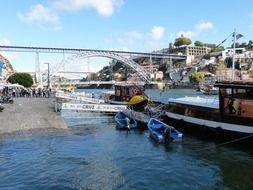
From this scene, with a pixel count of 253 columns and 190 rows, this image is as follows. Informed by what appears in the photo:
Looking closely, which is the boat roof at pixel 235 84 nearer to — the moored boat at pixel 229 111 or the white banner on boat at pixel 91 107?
the moored boat at pixel 229 111

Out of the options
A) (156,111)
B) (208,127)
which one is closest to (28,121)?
(156,111)

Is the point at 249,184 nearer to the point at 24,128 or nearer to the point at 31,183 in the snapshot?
the point at 31,183

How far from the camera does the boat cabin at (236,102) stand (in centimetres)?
2833

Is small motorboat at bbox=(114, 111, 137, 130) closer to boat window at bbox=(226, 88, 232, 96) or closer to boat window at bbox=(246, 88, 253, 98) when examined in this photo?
boat window at bbox=(226, 88, 232, 96)

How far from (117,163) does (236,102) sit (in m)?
11.4

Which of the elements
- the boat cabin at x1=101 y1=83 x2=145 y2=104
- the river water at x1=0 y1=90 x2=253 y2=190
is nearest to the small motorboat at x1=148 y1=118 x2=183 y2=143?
the river water at x1=0 y1=90 x2=253 y2=190

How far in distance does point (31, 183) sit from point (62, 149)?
7.97 m

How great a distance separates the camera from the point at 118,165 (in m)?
22.8

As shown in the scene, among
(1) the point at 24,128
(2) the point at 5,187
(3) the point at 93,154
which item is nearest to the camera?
(2) the point at 5,187

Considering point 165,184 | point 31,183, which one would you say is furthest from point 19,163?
point 165,184

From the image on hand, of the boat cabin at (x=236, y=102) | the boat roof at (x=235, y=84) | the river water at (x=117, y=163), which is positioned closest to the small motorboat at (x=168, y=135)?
the river water at (x=117, y=163)

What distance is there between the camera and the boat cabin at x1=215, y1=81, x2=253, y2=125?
92.9ft

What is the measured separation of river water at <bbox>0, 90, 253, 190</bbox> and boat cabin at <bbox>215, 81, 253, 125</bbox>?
2201mm

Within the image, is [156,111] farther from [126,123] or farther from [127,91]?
[127,91]
